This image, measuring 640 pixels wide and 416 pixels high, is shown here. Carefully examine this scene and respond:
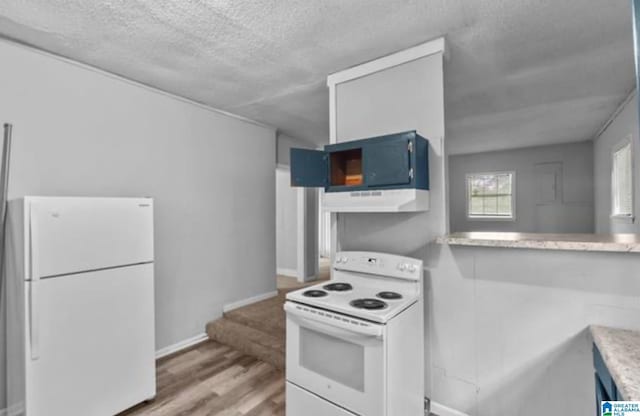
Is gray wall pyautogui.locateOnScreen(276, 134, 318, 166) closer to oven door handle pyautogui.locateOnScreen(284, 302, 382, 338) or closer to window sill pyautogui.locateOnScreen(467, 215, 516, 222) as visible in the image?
oven door handle pyautogui.locateOnScreen(284, 302, 382, 338)

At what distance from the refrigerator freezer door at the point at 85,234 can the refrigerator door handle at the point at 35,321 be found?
72 mm

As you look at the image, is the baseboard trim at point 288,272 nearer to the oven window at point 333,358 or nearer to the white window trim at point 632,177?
the oven window at point 333,358

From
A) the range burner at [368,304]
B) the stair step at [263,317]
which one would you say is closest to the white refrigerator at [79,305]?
the stair step at [263,317]

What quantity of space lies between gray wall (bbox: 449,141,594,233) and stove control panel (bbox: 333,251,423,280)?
17.7 ft

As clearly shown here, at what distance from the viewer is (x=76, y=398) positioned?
185 centimetres

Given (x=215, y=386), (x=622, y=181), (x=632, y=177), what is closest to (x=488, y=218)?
(x=622, y=181)

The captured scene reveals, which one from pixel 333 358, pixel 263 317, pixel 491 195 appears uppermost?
pixel 491 195

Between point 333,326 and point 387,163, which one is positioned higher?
point 387,163

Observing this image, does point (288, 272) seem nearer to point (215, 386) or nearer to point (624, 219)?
point (215, 386)

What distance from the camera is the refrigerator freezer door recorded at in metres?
1.74

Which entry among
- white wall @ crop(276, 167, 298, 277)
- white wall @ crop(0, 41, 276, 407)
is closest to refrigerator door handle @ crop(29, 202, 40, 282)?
white wall @ crop(0, 41, 276, 407)

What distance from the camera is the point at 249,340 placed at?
299 cm

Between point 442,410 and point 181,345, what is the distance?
243cm

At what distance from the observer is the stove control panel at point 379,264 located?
6.44 feet
